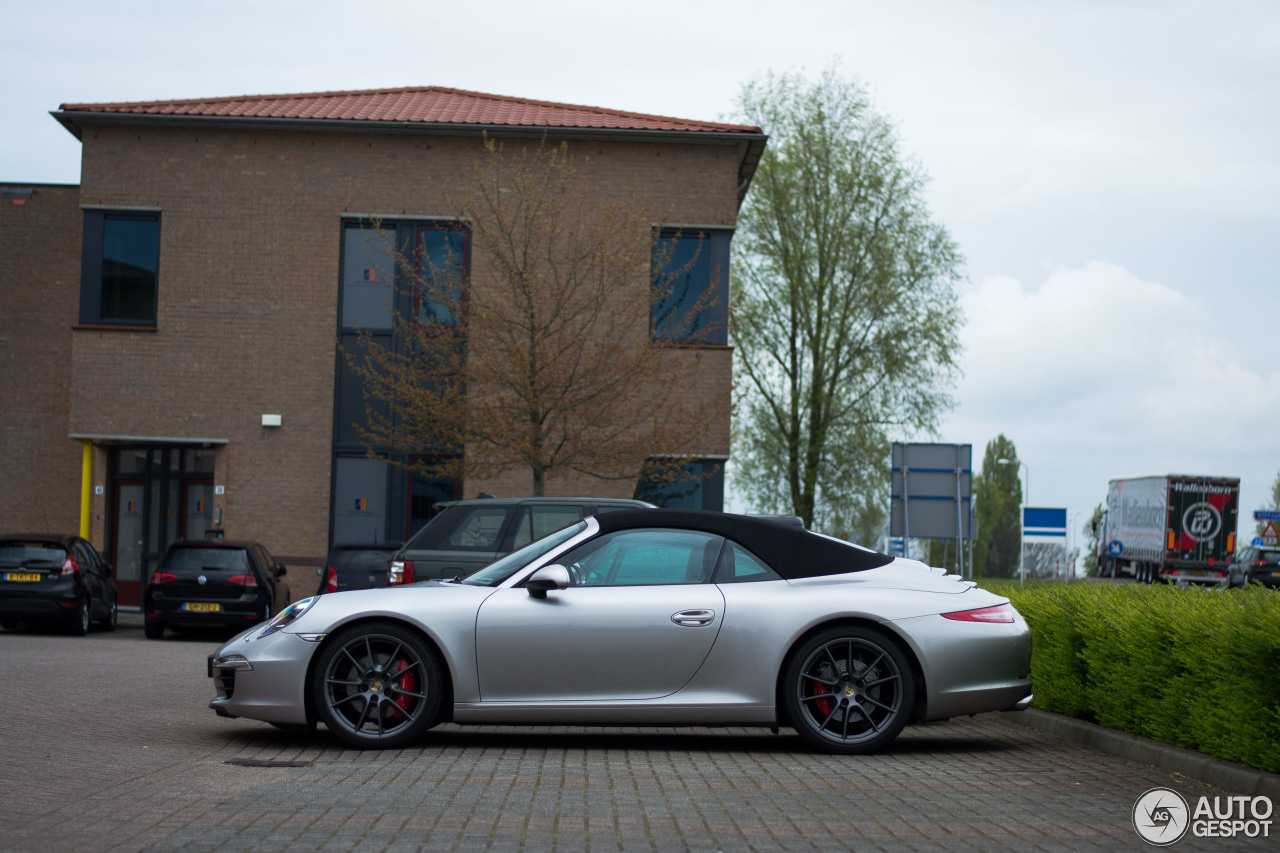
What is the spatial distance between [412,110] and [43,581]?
11.9 m

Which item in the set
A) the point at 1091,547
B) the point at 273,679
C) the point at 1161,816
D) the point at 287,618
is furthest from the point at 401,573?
the point at 1091,547

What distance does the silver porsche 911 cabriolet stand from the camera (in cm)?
754

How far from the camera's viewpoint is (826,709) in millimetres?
7695

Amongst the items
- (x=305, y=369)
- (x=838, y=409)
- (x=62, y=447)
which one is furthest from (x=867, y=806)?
(x=838, y=409)

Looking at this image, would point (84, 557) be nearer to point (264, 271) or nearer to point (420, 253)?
point (264, 271)

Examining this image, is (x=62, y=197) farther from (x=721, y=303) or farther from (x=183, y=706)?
(x=183, y=706)

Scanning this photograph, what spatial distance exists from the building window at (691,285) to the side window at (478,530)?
1038cm

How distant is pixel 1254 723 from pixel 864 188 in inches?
1290

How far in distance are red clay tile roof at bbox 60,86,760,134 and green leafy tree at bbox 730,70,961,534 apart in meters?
11.9

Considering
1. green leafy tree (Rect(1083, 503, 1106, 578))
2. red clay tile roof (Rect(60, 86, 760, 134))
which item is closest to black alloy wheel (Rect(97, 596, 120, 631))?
red clay tile roof (Rect(60, 86, 760, 134))

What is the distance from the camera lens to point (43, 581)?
61.5 feet

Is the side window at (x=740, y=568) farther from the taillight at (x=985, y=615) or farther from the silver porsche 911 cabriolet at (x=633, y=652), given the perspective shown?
the taillight at (x=985, y=615)

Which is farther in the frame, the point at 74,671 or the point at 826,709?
the point at 74,671

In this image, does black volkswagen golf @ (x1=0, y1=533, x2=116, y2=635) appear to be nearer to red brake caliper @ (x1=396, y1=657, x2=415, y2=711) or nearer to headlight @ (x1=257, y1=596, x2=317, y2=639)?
headlight @ (x1=257, y1=596, x2=317, y2=639)
